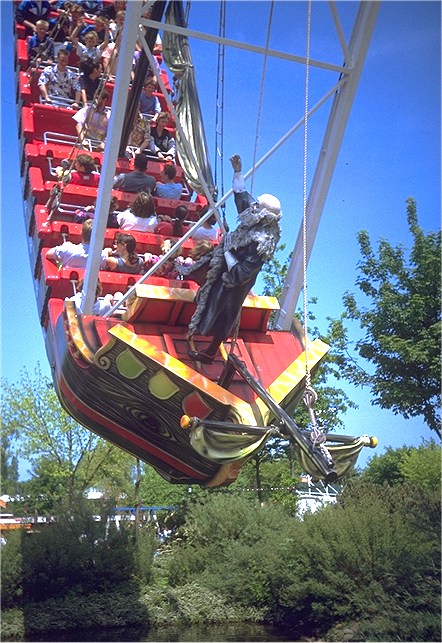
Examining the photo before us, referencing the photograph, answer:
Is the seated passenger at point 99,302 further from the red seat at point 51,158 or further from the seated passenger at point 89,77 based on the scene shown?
the seated passenger at point 89,77

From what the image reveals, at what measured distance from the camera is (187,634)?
12914 mm

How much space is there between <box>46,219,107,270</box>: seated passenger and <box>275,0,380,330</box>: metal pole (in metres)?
1.93

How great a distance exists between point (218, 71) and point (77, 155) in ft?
6.38

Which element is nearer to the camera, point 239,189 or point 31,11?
point 239,189

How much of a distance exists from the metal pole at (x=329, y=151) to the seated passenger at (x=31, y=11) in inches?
355

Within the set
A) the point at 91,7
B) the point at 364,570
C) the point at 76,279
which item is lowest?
the point at 364,570

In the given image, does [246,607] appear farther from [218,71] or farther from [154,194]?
[218,71]

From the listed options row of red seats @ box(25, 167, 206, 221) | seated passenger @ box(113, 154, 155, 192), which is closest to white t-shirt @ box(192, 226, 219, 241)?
row of red seats @ box(25, 167, 206, 221)

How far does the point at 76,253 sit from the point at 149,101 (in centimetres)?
485

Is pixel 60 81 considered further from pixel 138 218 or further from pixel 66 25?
pixel 138 218

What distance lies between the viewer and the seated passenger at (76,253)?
825cm

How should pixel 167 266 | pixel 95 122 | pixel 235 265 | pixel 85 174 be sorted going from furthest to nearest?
1. pixel 95 122
2. pixel 85 174
3. pixel 167 266
4. pixel 235 265

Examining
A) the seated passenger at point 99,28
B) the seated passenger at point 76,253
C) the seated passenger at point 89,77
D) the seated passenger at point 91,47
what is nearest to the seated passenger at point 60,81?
the seated passenger at point 89,77

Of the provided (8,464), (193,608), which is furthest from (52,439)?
(193,608)
